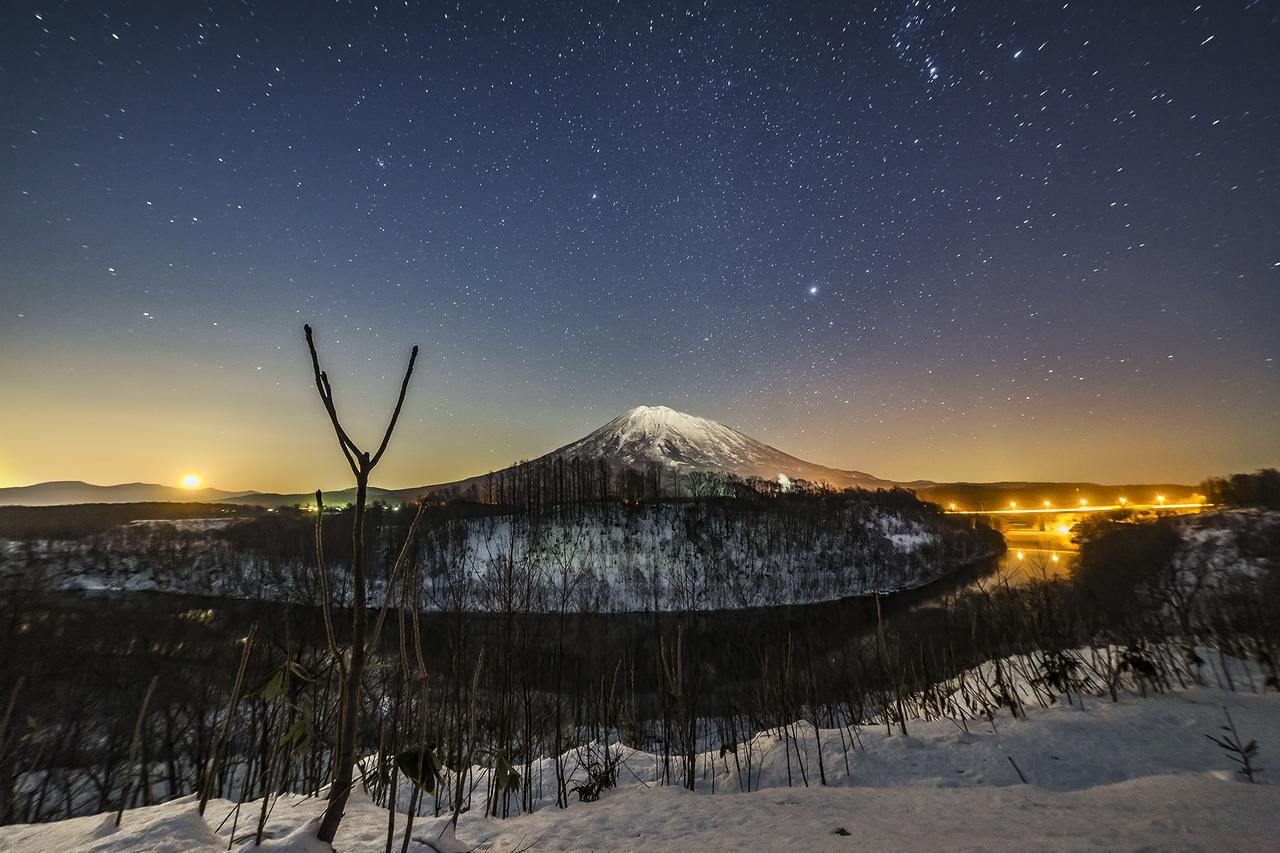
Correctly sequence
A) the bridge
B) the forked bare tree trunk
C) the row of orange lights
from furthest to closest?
the row of orange lights < the bridge < the forked bare tree trunk

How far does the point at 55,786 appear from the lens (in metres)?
12.0

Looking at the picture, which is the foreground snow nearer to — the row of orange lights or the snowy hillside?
the snowy hillside

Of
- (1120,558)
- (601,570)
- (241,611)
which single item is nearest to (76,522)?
(241,611)

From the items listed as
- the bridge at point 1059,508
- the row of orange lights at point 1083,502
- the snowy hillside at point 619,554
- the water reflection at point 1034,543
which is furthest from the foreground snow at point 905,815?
the row of orange lights at point 1083,502

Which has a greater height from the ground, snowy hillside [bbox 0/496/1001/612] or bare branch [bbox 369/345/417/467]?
bare branch [bbox 369/345/417/467]

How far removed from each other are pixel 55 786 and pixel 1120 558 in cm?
5203

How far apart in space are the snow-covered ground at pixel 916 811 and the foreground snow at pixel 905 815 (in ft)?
0.05

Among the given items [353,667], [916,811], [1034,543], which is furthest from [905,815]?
[1034,543]

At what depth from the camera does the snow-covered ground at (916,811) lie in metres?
2.83

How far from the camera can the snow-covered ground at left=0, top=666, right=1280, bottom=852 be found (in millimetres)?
2828

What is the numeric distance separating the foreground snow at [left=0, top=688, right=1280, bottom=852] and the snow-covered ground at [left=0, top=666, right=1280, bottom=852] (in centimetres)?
2

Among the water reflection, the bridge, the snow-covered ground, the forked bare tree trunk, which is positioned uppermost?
the forked bare tree trunk

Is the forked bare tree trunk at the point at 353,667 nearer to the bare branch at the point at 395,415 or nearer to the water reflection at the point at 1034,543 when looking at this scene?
the bare branch at the point at 395,415

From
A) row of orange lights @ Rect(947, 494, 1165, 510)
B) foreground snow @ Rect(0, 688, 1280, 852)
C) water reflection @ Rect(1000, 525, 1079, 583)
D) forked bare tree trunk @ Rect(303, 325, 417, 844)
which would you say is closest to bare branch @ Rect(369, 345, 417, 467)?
forked bare tree trunk @ Rect(303, 325, 417, 844)
